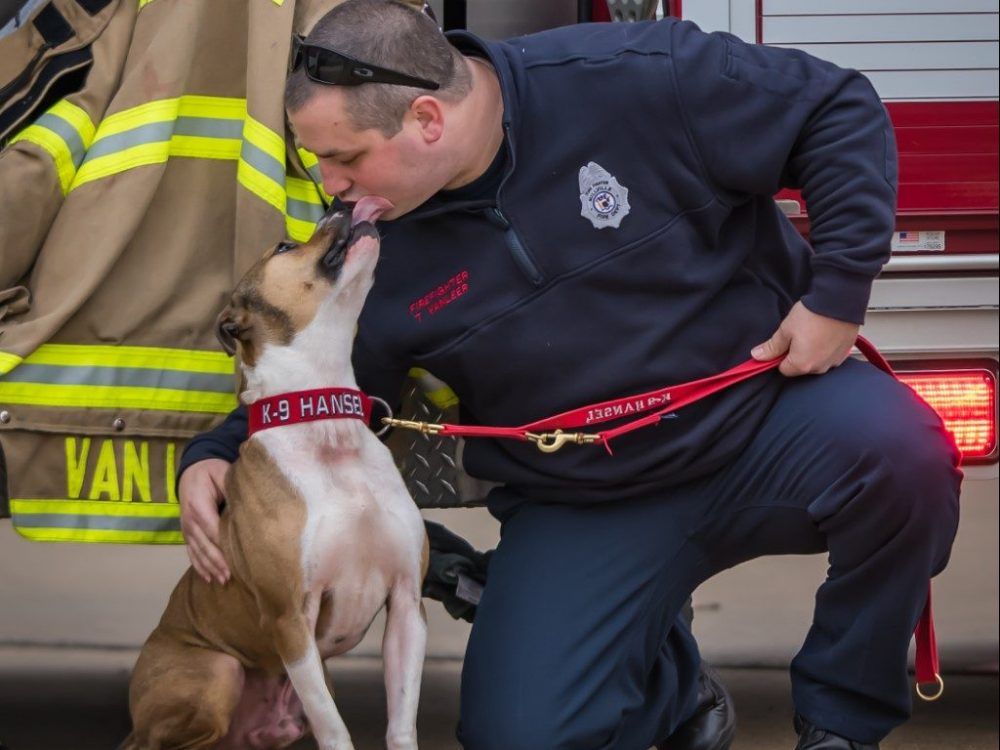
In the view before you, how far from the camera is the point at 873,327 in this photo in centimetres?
378

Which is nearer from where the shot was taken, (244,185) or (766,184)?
(766,184)

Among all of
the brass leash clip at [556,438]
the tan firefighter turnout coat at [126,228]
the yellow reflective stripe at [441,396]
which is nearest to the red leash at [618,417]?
the brass leash clip at [556,438]

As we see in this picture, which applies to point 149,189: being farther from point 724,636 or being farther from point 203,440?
point 724,636

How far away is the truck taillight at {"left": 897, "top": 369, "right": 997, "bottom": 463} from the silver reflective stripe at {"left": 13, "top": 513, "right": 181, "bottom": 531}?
168 cm

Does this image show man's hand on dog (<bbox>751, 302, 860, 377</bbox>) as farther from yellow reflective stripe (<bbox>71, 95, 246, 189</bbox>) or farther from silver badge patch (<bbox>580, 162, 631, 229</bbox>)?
yellow reflective stripe (<bbox>71, 95, 246, 189</bbox>)

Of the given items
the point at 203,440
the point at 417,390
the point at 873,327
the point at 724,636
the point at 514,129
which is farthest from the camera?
the point at 724,636

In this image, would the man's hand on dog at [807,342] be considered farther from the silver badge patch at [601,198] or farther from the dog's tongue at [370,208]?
the dog's tongue at [370,208]

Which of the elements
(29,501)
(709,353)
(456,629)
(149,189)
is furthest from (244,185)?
(456,629)

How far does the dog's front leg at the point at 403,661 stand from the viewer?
10.5 ft

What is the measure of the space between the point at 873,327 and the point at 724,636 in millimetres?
1460

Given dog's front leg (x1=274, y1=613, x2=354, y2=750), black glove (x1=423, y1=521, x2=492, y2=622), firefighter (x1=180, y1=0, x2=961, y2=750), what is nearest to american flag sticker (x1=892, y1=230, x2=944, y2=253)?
firefighter (x1=180, y1=0, x2=961, y2=750)

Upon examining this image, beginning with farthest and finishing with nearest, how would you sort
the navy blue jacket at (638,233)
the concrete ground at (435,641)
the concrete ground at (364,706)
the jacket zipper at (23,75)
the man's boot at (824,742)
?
the concrete ground at (435,641), the concrete ground at (364,706), the jacket zipper at (23,75), the man's boot at (824,742), the navy blue jacket at (638,233)

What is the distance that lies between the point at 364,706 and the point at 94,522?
1.14 meters

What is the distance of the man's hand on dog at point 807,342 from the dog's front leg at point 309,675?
→ 1029 mm
